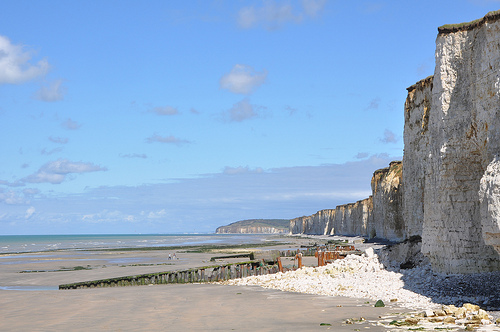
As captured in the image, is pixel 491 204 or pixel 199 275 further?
pixel 199 275

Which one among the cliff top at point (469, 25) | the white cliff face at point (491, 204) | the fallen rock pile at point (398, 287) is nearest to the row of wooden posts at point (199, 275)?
the fallen rock pile at point (398, 287)

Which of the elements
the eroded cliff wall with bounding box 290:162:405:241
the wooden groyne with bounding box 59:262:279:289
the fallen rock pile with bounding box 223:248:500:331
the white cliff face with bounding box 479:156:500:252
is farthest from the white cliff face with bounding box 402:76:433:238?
the white cliff face with bounding box 479:156:500:252

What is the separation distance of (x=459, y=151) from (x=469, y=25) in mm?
4906

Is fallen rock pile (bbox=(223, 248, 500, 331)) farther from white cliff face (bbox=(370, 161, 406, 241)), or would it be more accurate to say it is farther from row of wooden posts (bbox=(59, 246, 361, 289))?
white cliff face (bbox=(370, 161, 406, 241))

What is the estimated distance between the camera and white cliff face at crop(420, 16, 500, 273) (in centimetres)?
1747

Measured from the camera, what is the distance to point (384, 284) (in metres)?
20.3

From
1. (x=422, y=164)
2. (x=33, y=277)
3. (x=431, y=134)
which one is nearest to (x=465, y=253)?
(x=431, y=134)

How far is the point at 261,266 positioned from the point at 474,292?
15334mm

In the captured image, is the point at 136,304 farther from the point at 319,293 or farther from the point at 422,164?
the point at 422,164

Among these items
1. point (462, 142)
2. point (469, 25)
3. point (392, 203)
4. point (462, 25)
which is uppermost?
point (462, 25)

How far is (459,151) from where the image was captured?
18.6 metres

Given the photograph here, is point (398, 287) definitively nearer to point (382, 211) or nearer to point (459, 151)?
point (459, 151)

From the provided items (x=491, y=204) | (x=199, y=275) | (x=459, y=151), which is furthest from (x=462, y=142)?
(x=199, y=275)

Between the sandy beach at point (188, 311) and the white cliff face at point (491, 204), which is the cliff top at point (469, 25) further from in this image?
the sandy beach at point (188, 311)
